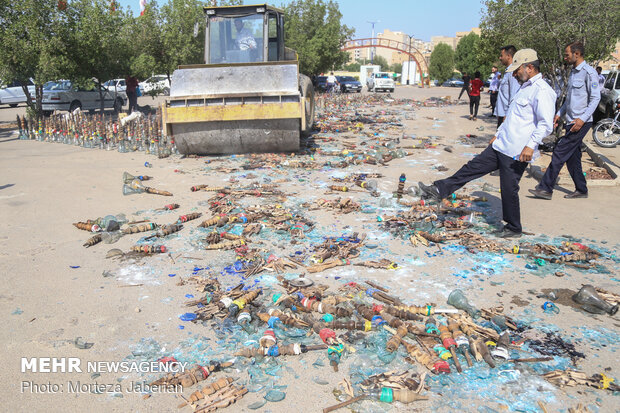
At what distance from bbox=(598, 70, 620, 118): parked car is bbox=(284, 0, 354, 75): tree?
19146 millimetres

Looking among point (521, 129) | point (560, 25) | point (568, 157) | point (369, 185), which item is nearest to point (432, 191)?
point (369, 185)

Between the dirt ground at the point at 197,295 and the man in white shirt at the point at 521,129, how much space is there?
0.63m

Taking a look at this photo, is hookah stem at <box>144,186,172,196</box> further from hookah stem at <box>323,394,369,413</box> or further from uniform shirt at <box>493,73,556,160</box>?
hookah stem at <box>323,394,369,413</box>

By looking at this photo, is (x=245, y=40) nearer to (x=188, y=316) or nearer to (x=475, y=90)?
(x=188, y=316)

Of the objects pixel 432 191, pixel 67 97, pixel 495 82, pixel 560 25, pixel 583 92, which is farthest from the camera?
pixel 67 97

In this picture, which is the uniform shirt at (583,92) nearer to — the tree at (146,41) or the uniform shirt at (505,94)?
the uniform shirt at (505,94)

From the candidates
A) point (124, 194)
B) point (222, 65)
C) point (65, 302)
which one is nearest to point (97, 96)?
point (222, 65)

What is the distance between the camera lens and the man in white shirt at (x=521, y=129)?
4.59m

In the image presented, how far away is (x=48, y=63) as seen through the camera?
43.5 feet

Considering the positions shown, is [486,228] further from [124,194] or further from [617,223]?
[124,194]

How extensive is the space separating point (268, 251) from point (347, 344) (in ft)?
5.94

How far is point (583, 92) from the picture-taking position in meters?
5.99

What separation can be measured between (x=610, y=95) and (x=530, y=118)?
11.1m

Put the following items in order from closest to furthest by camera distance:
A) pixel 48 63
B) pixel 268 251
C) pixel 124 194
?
pixel 268 251 → pixel 124 194 → pixel 48 63
